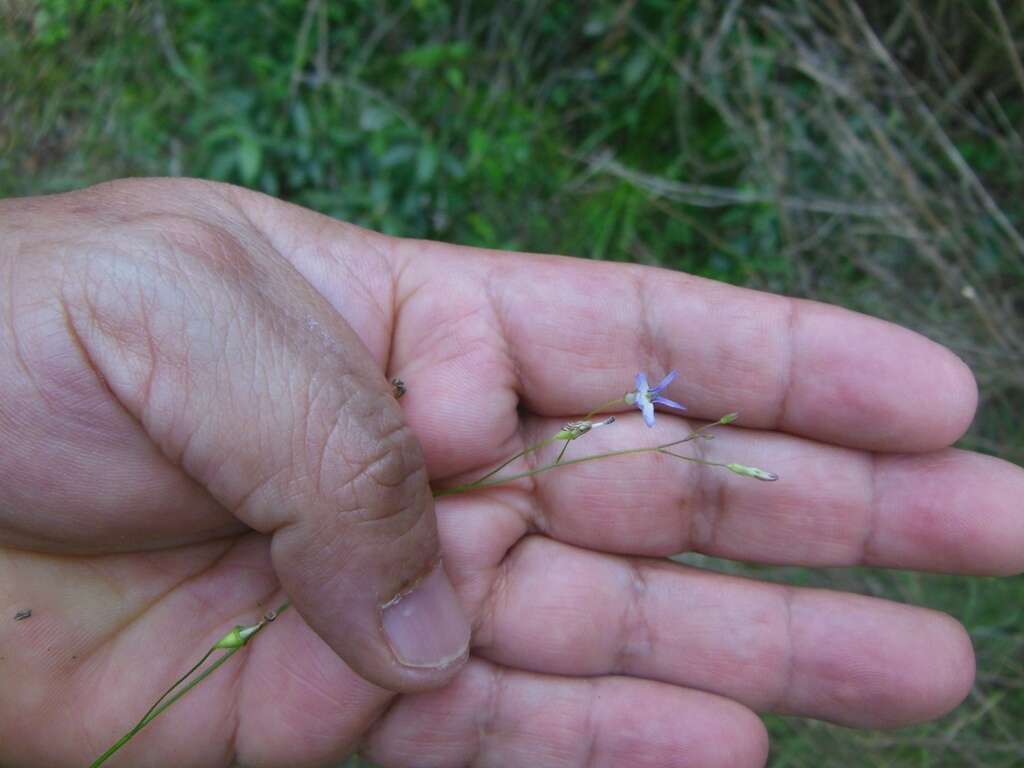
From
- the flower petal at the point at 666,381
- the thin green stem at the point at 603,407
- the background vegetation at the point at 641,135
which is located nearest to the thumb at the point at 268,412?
the thin green stem at the point at 603,407

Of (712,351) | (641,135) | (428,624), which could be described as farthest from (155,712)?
(641,135)

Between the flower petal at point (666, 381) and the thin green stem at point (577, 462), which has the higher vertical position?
the flower petal at point (666, 381)

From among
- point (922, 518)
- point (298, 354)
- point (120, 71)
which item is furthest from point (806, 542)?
point (120, 71)

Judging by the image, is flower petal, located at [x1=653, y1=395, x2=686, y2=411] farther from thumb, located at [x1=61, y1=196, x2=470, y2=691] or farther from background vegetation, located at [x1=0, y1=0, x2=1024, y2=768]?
background vegetation, located at [x1=0, y1=0, x2=1024, y2=768]

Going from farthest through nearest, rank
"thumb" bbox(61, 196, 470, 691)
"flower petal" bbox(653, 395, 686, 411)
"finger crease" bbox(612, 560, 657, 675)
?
"finger crease" bbox(612, 560, 657, 675), "flower petal" bbox(653, 395, 686, 411), "thumb" bbox(61, 196, 470, 691)

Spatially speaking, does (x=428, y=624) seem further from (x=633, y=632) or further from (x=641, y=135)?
(x=641, y=135)

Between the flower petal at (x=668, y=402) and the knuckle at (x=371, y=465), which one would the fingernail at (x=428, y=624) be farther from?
the flower petal at (x=668, y=402)

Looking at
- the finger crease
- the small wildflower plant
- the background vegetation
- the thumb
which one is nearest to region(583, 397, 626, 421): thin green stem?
the small wildflower plant

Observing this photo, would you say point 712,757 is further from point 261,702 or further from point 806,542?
point 261,702
